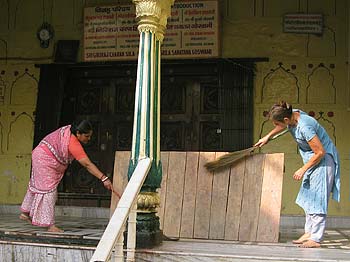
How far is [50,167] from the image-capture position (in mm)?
6336

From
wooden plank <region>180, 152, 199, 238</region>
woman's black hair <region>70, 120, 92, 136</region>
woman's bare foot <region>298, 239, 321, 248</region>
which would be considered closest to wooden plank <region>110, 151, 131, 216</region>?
woman's black hair <region>70, 120, 92, 136</region>

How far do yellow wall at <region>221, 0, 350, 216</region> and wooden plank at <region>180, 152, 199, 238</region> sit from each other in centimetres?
221

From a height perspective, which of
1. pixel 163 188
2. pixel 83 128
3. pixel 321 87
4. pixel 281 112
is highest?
pixel 321 87

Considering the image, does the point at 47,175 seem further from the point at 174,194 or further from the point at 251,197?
the point at 251,197

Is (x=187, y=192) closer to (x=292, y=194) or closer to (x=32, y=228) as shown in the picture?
(x=32, y=228)

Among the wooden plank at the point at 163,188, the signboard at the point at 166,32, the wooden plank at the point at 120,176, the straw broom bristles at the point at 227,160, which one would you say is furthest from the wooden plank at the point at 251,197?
the signboard at the point at 166,32

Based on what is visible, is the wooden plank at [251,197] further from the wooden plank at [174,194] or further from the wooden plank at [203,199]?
the wooden plank at [174,194]

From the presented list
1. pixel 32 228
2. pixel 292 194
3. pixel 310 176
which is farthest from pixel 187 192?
pixel 292 194

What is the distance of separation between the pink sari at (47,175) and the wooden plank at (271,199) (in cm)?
223

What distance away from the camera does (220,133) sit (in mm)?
8297

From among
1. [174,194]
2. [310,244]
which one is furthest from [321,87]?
[310,244]

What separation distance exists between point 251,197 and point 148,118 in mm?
1452

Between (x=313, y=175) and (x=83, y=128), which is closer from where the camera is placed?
(x=313, y=175)

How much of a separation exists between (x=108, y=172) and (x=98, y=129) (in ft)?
2.31
